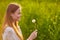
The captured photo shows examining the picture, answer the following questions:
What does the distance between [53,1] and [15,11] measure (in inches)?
204

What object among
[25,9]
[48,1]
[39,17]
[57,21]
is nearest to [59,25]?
[57,21]

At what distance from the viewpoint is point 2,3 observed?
8680mm

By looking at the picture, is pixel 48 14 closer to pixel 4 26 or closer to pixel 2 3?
pixel 2 3

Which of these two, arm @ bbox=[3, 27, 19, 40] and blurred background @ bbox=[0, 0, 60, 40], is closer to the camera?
arm @ bbox=[3, 27, 19, 40]

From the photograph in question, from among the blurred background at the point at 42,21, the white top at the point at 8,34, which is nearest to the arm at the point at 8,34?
the white top at the point at 8,34

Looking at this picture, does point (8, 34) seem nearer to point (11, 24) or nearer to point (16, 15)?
point (11, 24)

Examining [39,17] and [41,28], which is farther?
[39,17]

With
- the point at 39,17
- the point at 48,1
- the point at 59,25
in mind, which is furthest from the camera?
the point at 48,1

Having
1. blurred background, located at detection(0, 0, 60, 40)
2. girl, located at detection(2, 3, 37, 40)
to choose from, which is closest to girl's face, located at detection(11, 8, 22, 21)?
girl, located at detection(2, 3, 37, 40)

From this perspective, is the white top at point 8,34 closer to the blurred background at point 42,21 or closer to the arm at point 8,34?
the arm at point 8,34

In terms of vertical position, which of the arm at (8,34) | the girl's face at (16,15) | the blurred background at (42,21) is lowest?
the blurred background at (42,21)

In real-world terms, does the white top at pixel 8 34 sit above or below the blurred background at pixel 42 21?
above

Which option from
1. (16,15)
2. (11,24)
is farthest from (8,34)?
(16,15)

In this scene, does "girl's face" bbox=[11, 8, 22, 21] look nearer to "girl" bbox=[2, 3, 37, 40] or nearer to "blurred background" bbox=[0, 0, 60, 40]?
"girl" bbox=[2, 3, 37, 40]
